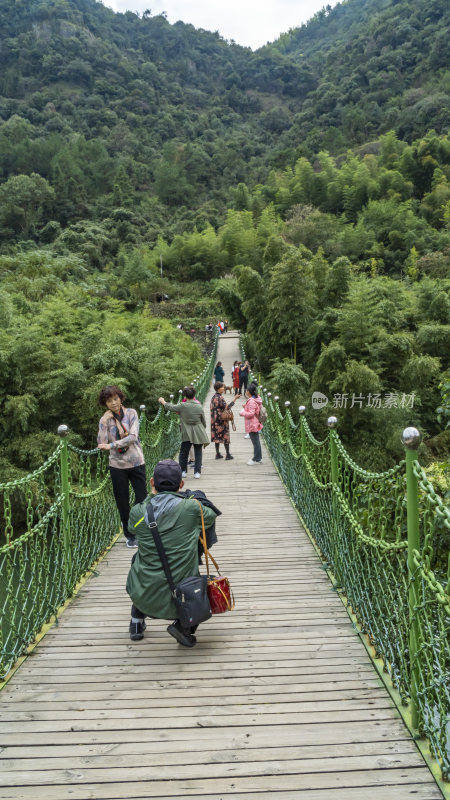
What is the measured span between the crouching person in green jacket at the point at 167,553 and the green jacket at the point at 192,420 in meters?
3.80

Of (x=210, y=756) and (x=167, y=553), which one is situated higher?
(x=167, y=553)

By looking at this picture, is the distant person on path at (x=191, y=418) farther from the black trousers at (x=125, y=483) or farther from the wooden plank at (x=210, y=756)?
the wooden plank at (x=210, y=756)

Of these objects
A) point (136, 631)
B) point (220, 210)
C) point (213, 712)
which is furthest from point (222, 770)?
point (220, 210)

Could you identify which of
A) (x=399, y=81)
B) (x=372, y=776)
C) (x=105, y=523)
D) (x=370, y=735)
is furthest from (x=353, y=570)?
(x=399, y=81)

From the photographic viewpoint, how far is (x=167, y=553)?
2.75 metres

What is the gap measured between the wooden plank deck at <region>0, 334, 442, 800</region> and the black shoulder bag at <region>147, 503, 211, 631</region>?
23cm

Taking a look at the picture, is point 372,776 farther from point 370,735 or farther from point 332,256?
point 332,256

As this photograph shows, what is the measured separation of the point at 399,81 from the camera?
224 feet

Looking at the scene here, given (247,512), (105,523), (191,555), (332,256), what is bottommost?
(247,512)

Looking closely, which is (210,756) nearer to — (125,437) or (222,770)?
(222,770)

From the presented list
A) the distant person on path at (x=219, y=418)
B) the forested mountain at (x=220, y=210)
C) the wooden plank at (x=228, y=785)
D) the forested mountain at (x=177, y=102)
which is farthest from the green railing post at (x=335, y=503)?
the forested mountain at (x=177, y=102)

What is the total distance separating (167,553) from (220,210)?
58.8m

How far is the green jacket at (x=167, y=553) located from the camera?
107 inches

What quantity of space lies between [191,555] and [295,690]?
2.48 ft
